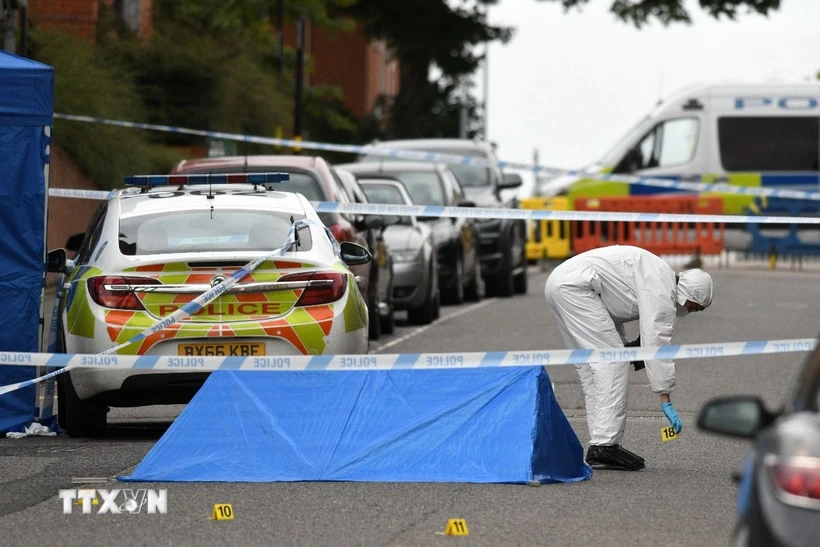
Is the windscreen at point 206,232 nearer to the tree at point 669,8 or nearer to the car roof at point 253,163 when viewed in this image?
the car roof at point 253,163

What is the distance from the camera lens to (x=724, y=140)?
103 ft

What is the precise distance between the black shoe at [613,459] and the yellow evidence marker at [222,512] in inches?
88.3

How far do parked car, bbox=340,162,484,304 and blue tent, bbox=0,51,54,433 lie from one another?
8813mm

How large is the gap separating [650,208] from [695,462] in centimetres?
2125

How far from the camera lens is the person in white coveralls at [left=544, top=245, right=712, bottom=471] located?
9.05 meters

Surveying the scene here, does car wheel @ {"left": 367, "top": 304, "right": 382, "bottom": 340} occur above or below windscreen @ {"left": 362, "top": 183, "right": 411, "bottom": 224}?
below

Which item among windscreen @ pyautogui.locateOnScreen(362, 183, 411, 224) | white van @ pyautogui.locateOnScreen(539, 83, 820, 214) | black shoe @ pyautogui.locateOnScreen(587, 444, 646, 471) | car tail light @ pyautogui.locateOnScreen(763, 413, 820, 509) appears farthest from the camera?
white van @ pyautogui.locateOnScreen(539, 83, 820, 214)

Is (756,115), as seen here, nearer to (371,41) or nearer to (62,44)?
(62,44)

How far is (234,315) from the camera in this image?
997cm

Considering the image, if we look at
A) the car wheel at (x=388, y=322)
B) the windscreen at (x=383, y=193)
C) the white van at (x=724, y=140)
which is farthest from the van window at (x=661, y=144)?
the car wheel at (x=388, y=322)

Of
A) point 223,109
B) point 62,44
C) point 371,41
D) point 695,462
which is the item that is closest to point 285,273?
point 695,462

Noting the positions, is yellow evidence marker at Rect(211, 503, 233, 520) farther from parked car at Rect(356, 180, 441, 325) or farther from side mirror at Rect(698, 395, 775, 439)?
parked car at Rect(356, 180, 441, 325)

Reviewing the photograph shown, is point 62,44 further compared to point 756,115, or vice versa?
point 756,115

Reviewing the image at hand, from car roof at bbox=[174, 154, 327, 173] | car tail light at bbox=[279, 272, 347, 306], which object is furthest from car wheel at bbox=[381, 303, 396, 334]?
car tail light at bbox=[279, 272, 347, 306]
